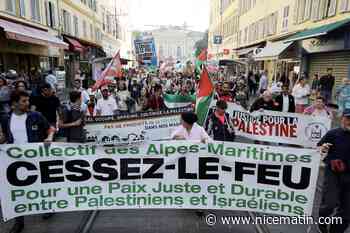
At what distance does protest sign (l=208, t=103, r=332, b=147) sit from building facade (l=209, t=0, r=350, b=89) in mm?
8703

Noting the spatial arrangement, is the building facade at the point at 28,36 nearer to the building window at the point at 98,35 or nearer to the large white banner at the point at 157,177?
the large white banner at the point at 157,177

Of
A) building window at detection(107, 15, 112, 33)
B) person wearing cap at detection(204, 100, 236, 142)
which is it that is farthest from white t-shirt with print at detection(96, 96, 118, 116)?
building window at detection(107, 15, 112, 33)

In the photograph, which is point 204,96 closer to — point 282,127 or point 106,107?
point 282,127

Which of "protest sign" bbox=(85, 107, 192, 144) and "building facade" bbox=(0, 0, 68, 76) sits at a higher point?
"building facade" bbox=(0, 0, 68, 76)

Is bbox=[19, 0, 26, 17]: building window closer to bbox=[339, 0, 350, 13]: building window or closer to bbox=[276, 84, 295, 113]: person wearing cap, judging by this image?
bbox=[276, 84, 295, 113]: person wearing cap

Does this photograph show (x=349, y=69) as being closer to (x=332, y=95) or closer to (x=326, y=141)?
(x=332, y=95)

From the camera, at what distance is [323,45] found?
16.1m

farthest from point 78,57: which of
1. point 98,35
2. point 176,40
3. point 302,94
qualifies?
point 176,40

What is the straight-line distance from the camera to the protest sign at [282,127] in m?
6.65

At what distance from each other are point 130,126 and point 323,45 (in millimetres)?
14042

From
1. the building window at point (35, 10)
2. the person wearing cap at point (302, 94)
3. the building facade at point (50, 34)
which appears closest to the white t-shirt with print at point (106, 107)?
the person wearing cap at point (302, 94)

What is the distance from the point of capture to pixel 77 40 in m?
26.9

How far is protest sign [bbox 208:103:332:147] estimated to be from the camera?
6652 mm

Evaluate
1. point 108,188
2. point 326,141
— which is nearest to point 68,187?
point 108,188
